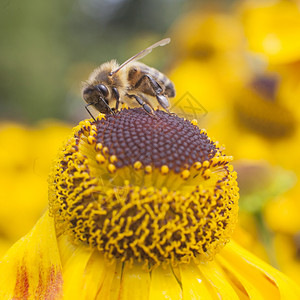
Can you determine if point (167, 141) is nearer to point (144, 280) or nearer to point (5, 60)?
point (144, 280)

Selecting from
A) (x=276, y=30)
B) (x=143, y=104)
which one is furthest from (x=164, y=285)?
(x=276, y=30)

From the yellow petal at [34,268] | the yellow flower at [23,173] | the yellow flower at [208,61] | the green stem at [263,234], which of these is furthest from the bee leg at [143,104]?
the yellow flower at [208,61]

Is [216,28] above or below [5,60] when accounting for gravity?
below

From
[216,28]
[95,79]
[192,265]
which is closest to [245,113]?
[216,28]

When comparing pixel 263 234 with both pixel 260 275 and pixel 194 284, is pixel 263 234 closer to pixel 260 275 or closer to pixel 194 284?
pixel 260 275

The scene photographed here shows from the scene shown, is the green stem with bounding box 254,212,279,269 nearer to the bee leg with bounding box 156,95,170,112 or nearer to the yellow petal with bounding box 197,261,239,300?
the yellow petal with bounding box 197,261,239,300

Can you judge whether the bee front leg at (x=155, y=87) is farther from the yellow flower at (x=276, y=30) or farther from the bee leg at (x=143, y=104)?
the yellow flower at (x=276, y=30)
